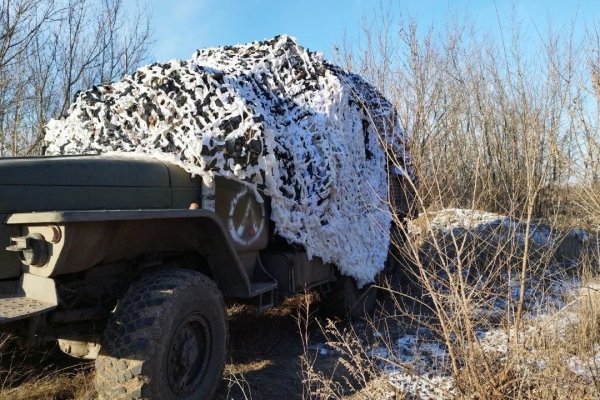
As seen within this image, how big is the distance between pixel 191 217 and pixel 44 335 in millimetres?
1033

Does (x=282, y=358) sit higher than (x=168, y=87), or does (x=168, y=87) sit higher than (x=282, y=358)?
(x=168, y=87)

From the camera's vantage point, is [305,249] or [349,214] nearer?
[305,249]

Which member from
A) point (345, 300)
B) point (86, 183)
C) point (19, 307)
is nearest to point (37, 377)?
point (19, 307)

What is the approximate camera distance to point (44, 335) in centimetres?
309

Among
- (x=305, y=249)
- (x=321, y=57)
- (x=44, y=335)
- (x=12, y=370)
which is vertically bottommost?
(x=12, y=370)

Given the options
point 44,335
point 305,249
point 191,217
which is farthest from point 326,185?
point 44,335

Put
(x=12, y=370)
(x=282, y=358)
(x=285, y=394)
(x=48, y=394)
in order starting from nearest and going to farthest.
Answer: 1. (x=48, y=394)
2. (x=12, y=370)
3. (x=285, y=394)
4. (x=282, y=358)

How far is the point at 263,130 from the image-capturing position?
4.27 meters

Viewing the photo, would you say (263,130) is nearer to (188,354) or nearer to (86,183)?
(86,183)

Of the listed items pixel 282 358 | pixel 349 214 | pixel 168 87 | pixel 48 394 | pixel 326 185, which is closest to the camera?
pixel 48 394

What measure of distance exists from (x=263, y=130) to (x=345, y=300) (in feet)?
7.91

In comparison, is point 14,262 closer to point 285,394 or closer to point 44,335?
point 44,335

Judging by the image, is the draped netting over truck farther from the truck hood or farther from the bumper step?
the bumper step

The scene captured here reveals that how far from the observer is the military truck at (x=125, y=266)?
2.83m
